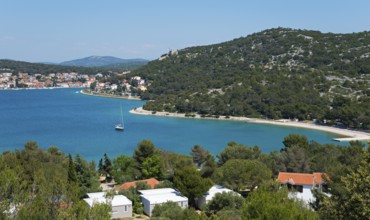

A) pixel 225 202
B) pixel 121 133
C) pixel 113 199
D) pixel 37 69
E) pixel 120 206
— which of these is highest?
pixel 225 202

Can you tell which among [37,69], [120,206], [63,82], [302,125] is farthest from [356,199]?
[37,69]

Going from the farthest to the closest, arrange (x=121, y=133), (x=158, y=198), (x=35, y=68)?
(x=35, y=68) → (x=121, y=133) → (x=158, y=198)

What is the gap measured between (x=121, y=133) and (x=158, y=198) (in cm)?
3283

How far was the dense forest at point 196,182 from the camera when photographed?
784 cm

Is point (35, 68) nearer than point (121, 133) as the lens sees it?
No

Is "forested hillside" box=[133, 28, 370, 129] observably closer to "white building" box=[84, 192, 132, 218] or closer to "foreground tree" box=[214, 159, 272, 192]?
"foreground tree" box=[214, 159, 272, 192]

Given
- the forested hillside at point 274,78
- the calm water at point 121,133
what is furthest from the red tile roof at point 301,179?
the forested hillside at point 274,78

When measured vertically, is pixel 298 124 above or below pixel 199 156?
below

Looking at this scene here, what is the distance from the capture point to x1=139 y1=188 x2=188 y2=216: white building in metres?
15.6

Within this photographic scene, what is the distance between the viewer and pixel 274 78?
6888 cm

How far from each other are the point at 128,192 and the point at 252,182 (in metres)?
5.10

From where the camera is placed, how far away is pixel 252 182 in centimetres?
1767

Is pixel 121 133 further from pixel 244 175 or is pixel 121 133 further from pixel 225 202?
pixel 225 202

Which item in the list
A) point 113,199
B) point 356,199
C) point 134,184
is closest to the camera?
point 356,199
